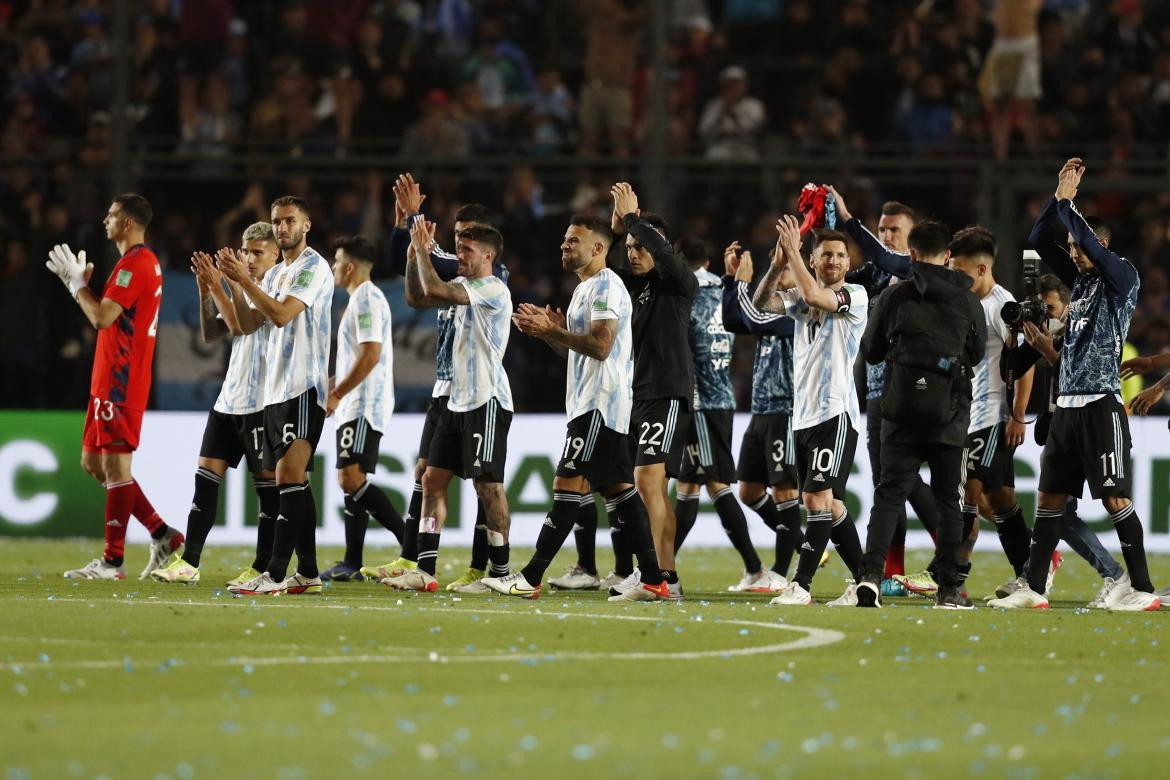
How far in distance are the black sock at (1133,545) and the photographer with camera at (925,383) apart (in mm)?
954

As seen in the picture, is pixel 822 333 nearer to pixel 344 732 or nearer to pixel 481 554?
pixel 481 554

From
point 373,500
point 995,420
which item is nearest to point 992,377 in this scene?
point 995,420

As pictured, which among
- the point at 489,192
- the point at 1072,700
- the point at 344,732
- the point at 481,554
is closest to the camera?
the point at 344,732

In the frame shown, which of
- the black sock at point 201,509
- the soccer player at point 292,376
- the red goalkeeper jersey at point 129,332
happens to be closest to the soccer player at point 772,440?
the soccer player at point 292,376

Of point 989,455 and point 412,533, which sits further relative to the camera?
point 412,533

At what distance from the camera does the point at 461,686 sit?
713cm

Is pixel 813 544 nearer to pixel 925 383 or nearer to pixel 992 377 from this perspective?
pixel 925 383

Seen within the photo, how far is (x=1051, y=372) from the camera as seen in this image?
1173 centimetres

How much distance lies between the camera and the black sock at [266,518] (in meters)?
11.3

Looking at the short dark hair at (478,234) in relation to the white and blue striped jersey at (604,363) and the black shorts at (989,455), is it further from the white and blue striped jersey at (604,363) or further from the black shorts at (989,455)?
the black shorts at (989,455)

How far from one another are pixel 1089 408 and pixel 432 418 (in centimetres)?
394

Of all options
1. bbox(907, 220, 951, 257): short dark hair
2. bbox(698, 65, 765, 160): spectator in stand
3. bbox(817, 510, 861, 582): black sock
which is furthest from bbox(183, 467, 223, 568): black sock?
bbox(698, 65, 765, 160): spectator in stand

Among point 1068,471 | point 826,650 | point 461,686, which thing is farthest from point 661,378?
point 461,686

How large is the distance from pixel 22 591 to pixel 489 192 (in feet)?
35.3
